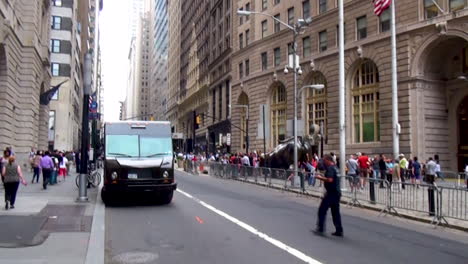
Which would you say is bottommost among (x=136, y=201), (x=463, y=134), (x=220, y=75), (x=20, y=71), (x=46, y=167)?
(x=136, y=201)

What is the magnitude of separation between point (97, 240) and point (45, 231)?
1.65 m

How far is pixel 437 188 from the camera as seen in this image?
13234 millimetres

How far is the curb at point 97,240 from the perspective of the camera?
8.01 m

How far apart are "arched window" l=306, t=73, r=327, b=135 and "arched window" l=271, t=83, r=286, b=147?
497 centimetres

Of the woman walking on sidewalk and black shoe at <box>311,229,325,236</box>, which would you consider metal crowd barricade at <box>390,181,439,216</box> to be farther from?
the woman walking on sidewalk

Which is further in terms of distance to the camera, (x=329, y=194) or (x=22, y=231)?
(x=329, y=194)

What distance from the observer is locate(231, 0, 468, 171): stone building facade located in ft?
116

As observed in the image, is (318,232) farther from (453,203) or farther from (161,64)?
(161,64)

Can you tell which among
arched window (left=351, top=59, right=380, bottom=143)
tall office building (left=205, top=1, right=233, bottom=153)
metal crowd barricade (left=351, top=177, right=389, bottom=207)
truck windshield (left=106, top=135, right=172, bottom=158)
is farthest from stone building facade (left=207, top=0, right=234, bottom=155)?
truck windshield (left=106, top=135, right=172, bottom=158)

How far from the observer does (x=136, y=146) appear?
15.9 m

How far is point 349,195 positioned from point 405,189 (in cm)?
391

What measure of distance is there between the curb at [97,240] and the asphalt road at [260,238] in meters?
0.16

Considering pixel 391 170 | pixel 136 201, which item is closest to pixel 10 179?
pixel 136 201

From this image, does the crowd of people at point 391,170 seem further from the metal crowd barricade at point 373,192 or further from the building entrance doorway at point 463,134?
the building entrance doorway at point 463,134
